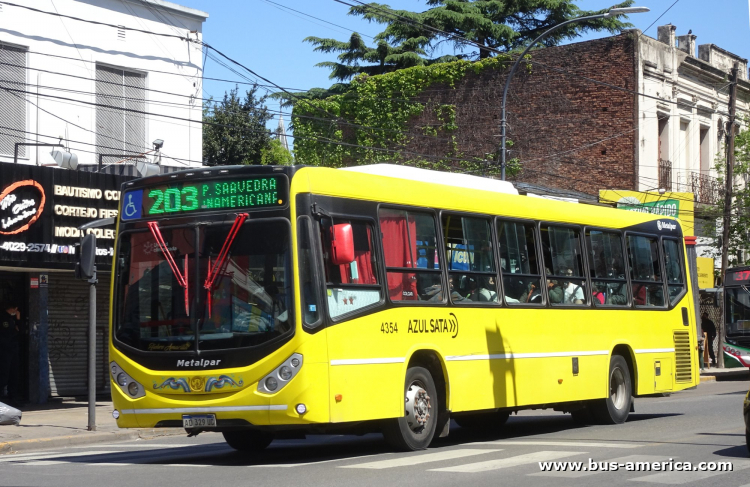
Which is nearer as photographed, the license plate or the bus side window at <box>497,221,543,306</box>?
the license plate

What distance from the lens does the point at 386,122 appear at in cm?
4312

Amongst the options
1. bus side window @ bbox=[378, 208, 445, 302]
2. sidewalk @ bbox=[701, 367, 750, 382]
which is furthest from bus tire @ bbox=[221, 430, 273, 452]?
→ sidewalk @ bbox=[701, 367, 750, 382]

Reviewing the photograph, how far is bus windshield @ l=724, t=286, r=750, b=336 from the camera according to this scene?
30.8 metres

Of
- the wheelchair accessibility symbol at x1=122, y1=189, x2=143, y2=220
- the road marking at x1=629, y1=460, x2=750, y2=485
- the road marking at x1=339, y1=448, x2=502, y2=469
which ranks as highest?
the wheelchair accessibility symbol at x1=122, y1=189, x2=143, y2=220

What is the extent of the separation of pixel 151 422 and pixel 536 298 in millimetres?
5757

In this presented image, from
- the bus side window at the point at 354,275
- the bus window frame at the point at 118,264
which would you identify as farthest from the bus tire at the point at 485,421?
the bus window frame at the point at 118,264

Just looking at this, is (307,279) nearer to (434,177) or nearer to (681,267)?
(434,177)

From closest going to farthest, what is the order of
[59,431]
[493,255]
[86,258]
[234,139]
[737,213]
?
[493,255], [86,258], [59,431], [737,213], [234,139]

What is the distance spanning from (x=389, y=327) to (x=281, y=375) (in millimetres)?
1644

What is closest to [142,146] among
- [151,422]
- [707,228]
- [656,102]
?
[151,422]

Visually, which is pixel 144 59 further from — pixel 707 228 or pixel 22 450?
pixel 707 228

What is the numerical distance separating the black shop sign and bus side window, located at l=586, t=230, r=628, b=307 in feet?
27.2

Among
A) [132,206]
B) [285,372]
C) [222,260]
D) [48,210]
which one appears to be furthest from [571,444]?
[48,210]

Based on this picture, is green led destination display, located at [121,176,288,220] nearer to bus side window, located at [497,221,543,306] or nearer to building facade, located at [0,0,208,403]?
bus side window, located at [497,221,543,306]
